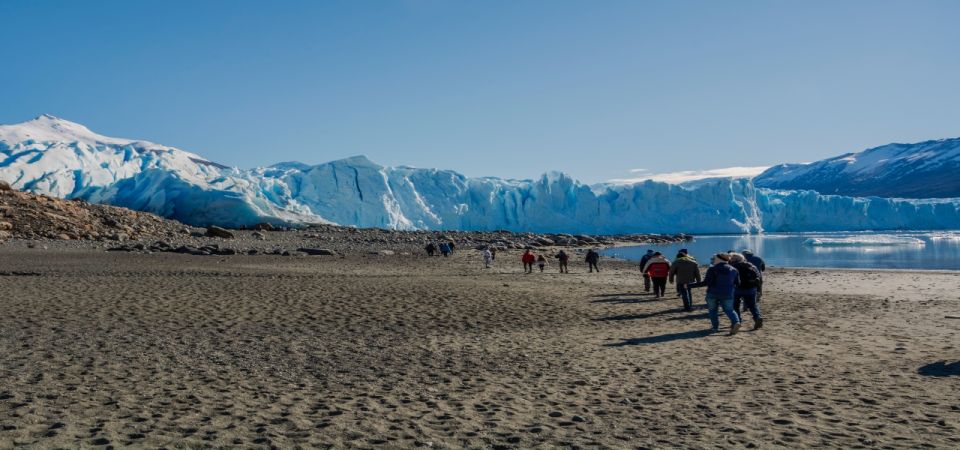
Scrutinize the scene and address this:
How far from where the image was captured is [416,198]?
76.0 m

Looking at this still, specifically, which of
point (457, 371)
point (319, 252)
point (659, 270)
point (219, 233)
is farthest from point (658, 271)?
point (219, 233)

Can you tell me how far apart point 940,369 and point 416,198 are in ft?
231

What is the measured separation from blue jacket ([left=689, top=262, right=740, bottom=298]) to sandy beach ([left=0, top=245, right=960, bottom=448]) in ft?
2.05

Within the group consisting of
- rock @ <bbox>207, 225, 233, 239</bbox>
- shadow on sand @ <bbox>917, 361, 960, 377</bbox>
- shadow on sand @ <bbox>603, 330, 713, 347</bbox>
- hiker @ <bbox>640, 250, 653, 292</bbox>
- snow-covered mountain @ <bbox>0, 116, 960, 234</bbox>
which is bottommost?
shadow on sand @ <bbox>603, 330, 713, 347</bbox>

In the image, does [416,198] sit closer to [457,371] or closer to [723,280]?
[723,280]

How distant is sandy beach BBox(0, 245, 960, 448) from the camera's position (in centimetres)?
465

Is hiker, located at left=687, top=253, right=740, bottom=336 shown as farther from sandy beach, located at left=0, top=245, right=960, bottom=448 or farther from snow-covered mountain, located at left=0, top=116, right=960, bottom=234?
snow-covered mountain, located at left=0, top=116, right=960, bottom=234

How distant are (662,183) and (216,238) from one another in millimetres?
53899

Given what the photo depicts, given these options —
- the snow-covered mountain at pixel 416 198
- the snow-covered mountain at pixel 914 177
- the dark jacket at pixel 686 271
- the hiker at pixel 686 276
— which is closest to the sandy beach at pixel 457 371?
the hiker at pixel 686 276

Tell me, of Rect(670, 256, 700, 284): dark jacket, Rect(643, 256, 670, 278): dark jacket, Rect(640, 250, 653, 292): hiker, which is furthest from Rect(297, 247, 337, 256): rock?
Rect(670, 256, 700, 284): dark jacket

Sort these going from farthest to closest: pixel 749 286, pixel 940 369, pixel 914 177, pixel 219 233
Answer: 1. pixel 914 177
2. pixel 219 233
3. pixel 749 286
4. pixel 940 369

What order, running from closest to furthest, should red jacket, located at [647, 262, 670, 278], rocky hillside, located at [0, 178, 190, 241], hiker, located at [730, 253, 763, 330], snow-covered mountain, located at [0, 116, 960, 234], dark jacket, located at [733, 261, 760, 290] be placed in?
hiker, located at [730, 253, 763, 330] < dark jacket, located at [733, 261, 760, 290] < red jacket, located at [647, 262, 670, 278] < rocky hillside, located at [0, 178, 190, 241] < snow-covered mountain, located at [0, 116, 960, 234]

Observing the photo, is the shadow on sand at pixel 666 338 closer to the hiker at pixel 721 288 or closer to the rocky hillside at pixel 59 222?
the hiker at pixel 721 288

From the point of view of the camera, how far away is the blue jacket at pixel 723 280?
9.27m
